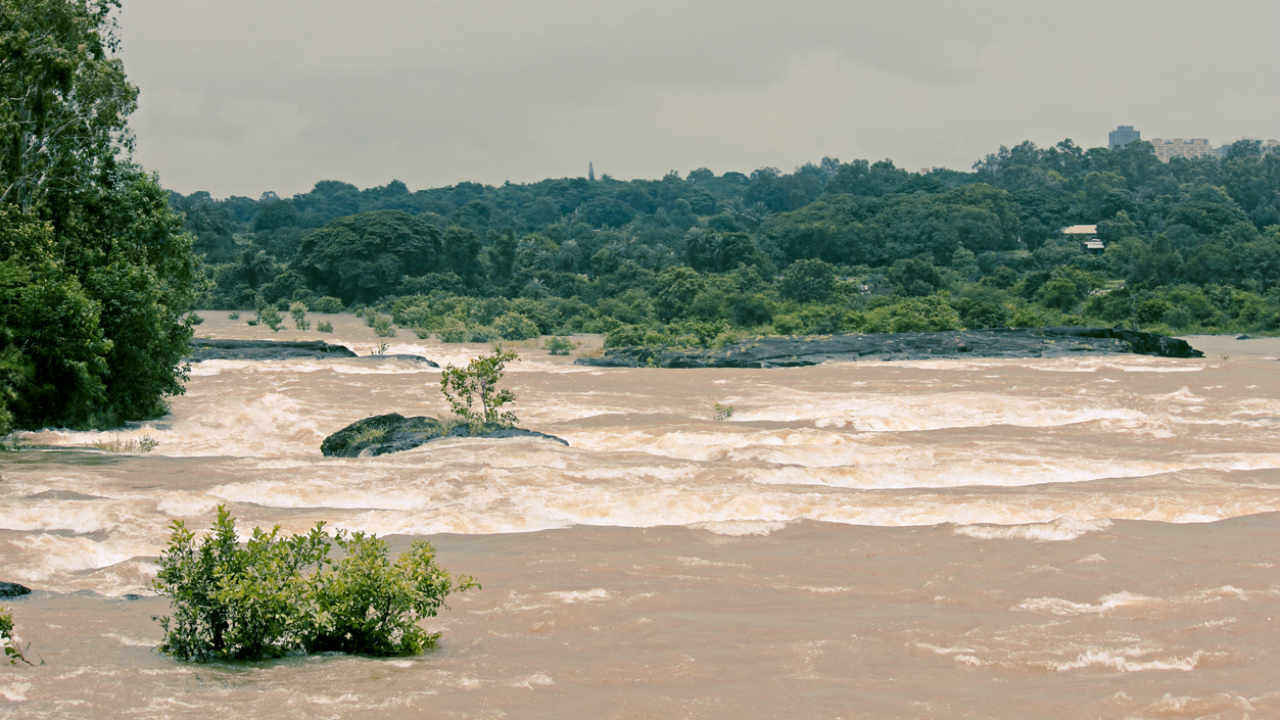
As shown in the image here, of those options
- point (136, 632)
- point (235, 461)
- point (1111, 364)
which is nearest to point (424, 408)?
point (235, 461)

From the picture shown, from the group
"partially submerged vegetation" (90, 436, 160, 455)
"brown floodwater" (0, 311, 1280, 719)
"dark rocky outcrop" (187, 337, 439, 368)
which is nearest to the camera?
"brown floodwater" (0, 311, 1280, 719)

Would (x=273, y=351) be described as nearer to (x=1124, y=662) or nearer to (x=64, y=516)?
(x=64, y=516)

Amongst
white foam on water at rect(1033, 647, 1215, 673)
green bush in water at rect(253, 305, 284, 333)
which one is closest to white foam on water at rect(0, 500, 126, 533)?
white foam on water at rect(1033, 647, 1215, 673)

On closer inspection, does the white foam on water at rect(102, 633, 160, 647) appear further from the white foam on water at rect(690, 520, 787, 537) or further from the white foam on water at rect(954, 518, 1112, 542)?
the white foam on water at rect(954, 518, 1112, 542)

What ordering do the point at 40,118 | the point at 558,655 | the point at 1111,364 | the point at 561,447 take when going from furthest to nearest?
the point at 1111,364 → the point at 40,118 → the point at 561,447 → the point at 558,655

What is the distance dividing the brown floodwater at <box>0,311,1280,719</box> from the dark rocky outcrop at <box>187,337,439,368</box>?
1092cm

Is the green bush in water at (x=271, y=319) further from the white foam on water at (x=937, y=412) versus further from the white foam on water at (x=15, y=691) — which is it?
the white foam on water at (x=15, y=691)

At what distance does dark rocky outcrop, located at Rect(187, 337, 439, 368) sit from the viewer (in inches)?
1287

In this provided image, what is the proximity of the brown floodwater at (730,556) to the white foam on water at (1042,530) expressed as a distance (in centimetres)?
4

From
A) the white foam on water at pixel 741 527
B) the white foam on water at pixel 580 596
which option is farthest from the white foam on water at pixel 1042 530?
the white foam on water at pixel 580 596

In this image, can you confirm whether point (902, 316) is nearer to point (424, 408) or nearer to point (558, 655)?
point (424, 408)

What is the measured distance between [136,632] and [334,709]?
2.36 metres

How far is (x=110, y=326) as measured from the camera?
59.6 feet

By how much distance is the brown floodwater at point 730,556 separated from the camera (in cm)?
608
